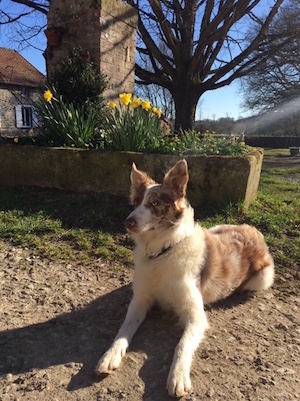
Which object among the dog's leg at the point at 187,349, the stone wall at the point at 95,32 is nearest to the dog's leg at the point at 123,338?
the dog's leg at the point at 187,349

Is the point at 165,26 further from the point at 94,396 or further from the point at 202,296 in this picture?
the point at 94,396

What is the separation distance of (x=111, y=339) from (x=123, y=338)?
0.57 feet

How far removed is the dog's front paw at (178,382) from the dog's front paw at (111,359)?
14.8 inches

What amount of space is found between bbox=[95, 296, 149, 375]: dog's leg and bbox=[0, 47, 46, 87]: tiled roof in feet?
79.9

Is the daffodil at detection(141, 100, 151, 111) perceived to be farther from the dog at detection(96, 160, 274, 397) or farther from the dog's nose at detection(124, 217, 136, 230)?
the dog's nose at detection(124, 217, 136, 230)

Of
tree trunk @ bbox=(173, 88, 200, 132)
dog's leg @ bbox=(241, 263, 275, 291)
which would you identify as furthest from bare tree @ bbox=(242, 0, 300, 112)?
dog's leg @ bbox=(241, 263, 275, 291)

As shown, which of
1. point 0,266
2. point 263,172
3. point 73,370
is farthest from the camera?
point 263,172

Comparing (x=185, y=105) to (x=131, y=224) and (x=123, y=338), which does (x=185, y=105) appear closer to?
(x=131, y=224)

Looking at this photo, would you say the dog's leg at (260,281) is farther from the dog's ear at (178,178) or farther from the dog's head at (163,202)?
the dog's ear at (178,178)

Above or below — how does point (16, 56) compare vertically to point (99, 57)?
above

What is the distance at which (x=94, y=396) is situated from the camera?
7.13ft

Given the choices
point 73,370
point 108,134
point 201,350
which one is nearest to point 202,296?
point 201,350

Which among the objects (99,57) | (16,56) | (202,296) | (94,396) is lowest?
(94,396)

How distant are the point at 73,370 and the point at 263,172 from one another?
11.0 metres
